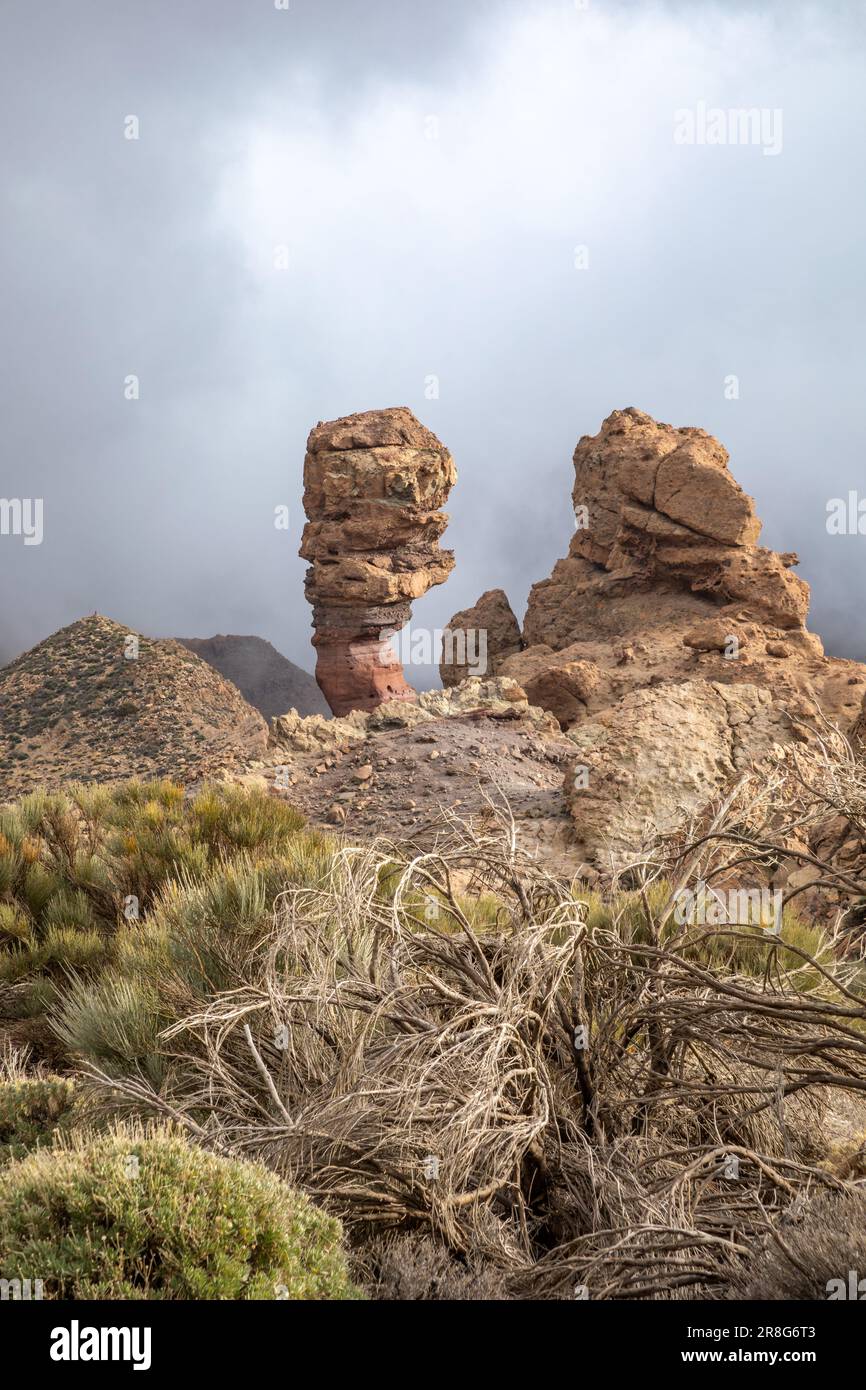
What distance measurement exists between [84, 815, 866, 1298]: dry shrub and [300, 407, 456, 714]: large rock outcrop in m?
22.5

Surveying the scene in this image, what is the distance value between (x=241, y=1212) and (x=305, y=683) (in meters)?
65.8

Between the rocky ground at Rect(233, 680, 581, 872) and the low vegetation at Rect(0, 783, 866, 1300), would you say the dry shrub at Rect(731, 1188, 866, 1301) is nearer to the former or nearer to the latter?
the low vegetation at Rect(0, 783, 866, 1300)

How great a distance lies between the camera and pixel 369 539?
2661cm

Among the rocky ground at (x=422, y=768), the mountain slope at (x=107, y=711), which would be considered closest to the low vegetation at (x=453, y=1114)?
the rocky ground at (x=422, y=768)

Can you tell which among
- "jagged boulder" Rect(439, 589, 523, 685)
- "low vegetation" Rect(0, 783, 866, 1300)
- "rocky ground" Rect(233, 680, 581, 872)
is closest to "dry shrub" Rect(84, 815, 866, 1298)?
"low vegetation" Rect(0, 783, 866, 1300)

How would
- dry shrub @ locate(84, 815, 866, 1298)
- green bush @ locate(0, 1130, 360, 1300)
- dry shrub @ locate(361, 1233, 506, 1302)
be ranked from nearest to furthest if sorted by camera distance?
1. green bush @ locate(0, 1130, 360, 1300)
2. dry shrub @ locate(361, 1233, 506, 1302)
3. dry shrub @ locate(84, 815, 866, 1298)

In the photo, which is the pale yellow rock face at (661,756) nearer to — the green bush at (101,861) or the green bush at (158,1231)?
the green bush at (101,861)

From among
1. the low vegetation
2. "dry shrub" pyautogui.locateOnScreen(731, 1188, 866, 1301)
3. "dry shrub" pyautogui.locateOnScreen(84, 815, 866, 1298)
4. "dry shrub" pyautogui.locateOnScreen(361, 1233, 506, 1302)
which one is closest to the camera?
"dry shrub" pyautogui.locateOnScreen(731, 1188, 866, 1301)

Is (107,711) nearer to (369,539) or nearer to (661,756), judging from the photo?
(369,539)

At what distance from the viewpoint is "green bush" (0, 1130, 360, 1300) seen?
272 centimetres

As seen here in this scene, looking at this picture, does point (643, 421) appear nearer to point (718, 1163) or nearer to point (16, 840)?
point (16, 840)

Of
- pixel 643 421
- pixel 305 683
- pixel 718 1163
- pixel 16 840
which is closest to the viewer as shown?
pixel 718 1163
